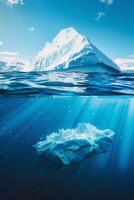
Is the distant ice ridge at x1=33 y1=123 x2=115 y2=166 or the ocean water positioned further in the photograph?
the distant ice ridge at x1=33 y1=123 x2=115 y2=166

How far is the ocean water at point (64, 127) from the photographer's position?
6.16 meters

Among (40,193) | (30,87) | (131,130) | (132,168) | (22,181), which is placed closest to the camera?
(40,193)

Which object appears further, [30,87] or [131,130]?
[30,87]

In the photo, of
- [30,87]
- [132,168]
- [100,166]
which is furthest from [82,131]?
[30,87]

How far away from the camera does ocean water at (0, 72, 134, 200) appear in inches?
242

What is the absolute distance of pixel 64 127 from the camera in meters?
12.9

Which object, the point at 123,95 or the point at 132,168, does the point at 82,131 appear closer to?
the point at 132,168

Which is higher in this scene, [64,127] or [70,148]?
[70,148]

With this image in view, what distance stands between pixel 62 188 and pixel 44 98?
8673 millimetres

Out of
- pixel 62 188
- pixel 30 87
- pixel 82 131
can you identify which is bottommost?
pixel 62 188

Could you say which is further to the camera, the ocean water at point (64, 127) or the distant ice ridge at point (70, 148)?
the distant ice ridge at point (70, 148)

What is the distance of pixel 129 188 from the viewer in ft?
20.0

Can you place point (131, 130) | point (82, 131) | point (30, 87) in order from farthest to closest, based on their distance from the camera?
1. point (30, 87)
2. point (131, 130)
3. point (82, 131)

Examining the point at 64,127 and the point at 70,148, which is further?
the point at 64,127
